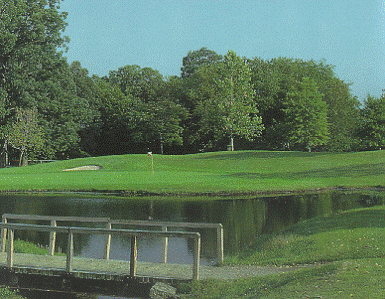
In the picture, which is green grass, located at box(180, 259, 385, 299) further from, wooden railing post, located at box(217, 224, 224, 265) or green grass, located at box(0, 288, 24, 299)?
green grass, located at box(0, 288, 24, 299)

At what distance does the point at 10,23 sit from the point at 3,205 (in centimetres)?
4108

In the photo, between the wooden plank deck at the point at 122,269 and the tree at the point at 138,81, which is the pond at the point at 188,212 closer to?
the wooden plank deck at the point at 122,269

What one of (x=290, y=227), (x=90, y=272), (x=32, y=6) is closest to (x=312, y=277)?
(x=90, y=272)

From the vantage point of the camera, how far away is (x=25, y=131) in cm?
6281

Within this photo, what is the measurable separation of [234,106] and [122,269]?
54144 mm

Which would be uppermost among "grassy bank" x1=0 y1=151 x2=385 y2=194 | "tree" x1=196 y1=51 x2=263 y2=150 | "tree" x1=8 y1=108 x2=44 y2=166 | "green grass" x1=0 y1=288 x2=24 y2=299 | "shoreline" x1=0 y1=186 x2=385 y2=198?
"tree" x1=196 y1=51 x2=263 y2=150

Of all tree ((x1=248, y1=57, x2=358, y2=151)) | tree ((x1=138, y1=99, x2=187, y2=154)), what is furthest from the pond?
tree ((x1=138, y1=99, x2=187, y2=154))

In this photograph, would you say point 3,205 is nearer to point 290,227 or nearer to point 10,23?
point 290,227

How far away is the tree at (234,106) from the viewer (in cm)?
6506

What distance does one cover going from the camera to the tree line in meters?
65.1

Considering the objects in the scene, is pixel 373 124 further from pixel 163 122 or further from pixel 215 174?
pixel 215 174

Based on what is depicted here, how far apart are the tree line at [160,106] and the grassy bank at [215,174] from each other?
12.1 metres

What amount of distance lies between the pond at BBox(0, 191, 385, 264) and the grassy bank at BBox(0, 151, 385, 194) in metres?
3.25

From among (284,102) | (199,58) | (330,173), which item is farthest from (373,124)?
(199,58)
